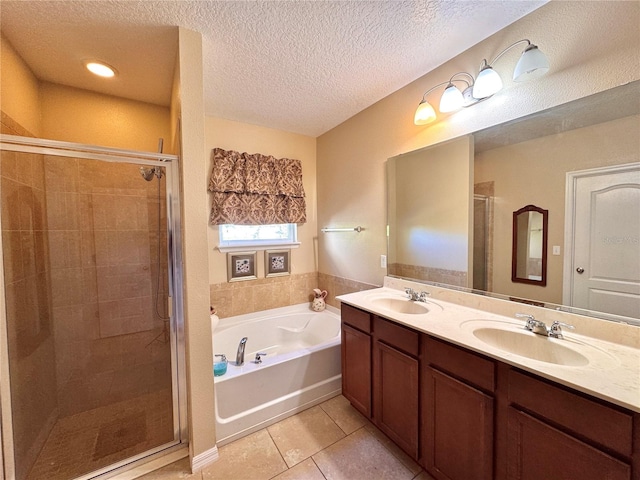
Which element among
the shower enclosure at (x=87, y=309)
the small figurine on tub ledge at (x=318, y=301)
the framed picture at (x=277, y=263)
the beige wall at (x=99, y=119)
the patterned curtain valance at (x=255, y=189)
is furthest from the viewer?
the small figurine on tub ledge at (x=318, y=301)

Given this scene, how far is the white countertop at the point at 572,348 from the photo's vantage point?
771 millimetres

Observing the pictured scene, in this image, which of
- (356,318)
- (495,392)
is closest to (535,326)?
(495,392)

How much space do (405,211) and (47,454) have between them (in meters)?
2.89

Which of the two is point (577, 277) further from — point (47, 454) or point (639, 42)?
point (47, 454)

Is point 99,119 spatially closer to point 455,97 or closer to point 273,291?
point 273,291

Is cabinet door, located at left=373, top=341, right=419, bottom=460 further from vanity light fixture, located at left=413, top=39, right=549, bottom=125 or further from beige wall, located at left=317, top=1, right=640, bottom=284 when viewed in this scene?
vanity light fixture, located at left=413, top=39, right=549, bottom=125

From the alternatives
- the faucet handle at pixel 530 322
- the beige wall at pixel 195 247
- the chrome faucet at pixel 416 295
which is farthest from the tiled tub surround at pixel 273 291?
the faucet handle at pixel 530 322

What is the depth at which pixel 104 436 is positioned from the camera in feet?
5.29

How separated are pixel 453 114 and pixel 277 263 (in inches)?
83.9

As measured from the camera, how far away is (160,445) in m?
1.56

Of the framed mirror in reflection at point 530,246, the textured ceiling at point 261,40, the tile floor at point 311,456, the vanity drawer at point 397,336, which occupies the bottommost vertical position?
the tile floor at point 311,456

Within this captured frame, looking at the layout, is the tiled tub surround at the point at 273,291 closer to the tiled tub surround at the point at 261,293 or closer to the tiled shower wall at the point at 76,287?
the tiled tub surround at the point at 261,293

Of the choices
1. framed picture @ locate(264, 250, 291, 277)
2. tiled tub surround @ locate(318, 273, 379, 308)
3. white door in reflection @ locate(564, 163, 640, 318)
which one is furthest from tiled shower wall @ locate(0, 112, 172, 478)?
white door in reflection @ locate(564, 163, 640, 318)

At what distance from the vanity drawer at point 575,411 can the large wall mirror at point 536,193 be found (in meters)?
0.58
